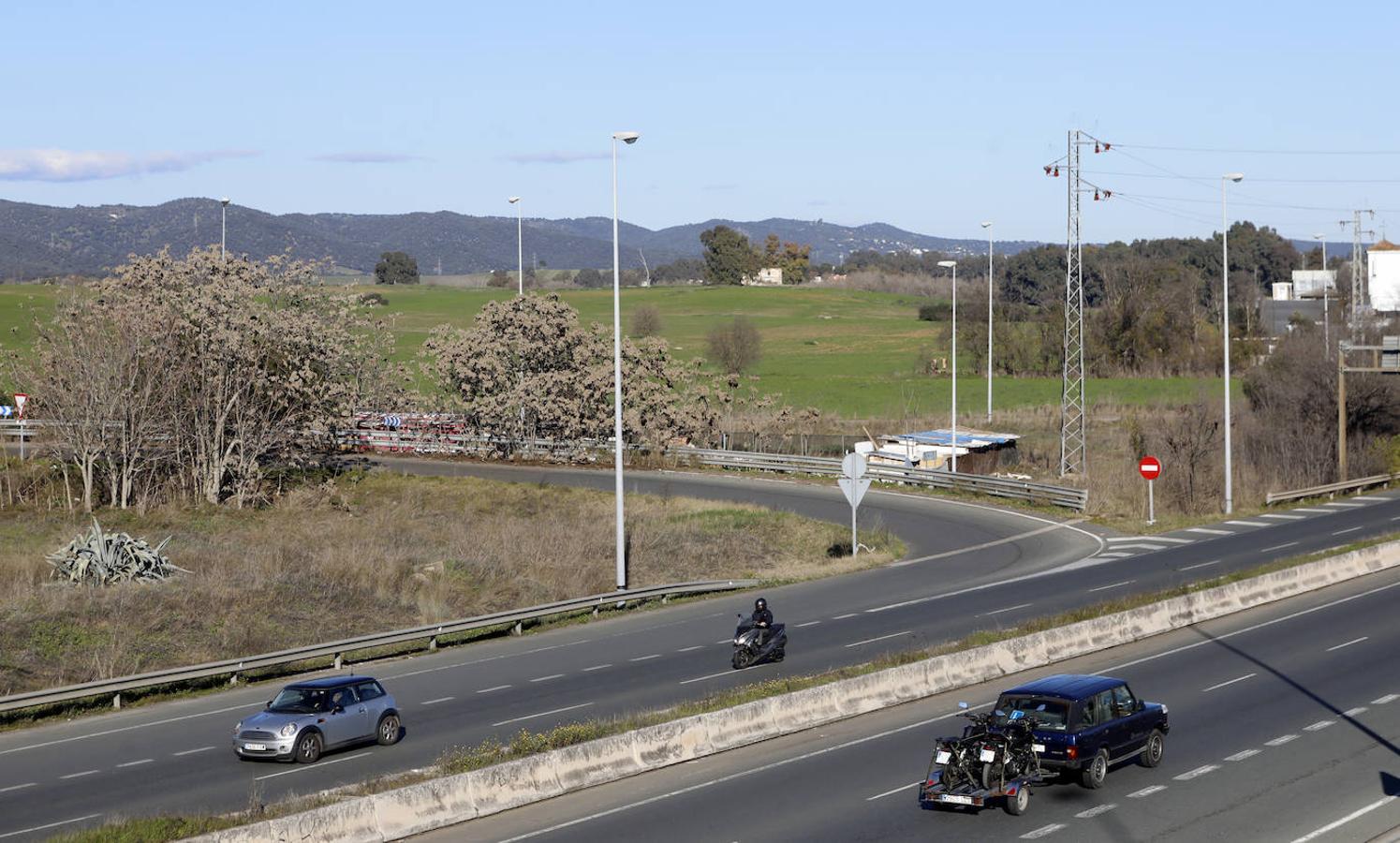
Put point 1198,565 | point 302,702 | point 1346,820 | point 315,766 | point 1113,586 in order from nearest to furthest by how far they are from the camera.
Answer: point 1346,820, point 315,766, point 302,702, point 1113,586, point 1198,565

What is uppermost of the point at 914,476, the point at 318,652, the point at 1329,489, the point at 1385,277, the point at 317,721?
the point at 1385,277

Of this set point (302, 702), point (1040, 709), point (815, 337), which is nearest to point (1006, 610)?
point (1040, 709)

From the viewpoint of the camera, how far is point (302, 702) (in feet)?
66.5

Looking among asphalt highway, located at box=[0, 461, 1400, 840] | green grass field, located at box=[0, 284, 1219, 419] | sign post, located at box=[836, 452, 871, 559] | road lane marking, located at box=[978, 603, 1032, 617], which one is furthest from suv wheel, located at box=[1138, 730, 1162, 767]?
green grass field, located at box=[0, 284, 1219, 419]

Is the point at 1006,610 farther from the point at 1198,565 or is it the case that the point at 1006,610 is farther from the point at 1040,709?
the point at 1040,709

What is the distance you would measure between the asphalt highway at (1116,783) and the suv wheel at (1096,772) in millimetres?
121

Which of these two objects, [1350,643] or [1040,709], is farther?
[1350,643]

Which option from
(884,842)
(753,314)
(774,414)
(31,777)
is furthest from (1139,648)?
(753,314)

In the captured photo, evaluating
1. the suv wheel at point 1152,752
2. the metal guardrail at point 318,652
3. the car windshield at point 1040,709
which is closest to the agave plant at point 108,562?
the metal guardrail at point 318,652

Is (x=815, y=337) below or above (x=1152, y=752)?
above

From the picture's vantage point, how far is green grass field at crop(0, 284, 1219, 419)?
101062mm

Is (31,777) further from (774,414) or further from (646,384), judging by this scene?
(774,414)

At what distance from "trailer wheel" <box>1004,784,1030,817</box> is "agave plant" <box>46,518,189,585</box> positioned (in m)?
24.2

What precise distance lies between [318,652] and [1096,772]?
15821mm
